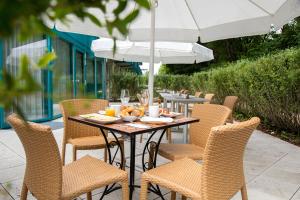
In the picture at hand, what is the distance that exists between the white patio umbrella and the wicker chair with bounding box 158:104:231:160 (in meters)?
0.72

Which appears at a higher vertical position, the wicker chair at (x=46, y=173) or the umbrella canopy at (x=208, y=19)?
the umbrella canopy at (x=208, y=19)

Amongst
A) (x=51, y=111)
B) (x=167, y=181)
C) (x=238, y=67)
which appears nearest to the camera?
(x=167, y=181)

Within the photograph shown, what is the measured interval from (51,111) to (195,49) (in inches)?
158

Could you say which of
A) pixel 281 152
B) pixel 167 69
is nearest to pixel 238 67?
pixel 281 152

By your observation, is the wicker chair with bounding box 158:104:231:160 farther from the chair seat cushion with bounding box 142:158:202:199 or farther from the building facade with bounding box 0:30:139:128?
the building facade with bounding box 0:30:139:128

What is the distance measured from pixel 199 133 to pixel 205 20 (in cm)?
170

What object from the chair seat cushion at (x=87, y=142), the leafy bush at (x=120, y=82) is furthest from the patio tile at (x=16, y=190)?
the leafy bush at (x=120, y=82)

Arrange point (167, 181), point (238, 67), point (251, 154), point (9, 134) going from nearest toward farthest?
1. point (167, 181)
2. point (251, 154)
3. point (9, 134)
4. point (238, 67)

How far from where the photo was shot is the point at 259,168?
3783 millimetres

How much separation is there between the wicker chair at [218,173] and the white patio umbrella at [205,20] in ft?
5.26

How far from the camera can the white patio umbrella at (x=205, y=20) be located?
10.7 ft

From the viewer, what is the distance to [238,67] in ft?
26.9

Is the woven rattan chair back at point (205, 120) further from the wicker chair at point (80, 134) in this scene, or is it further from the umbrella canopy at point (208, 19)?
the umbrella canopy at point (208, 19)

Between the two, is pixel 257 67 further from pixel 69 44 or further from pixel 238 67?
pixel 69 44
